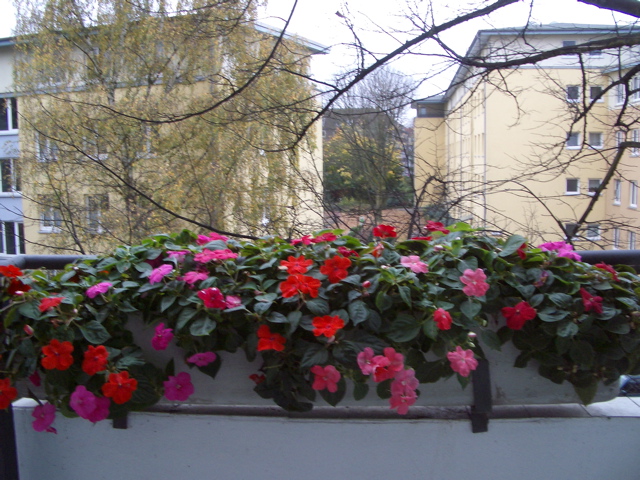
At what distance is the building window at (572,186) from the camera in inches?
209

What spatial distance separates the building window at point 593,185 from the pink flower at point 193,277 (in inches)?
165

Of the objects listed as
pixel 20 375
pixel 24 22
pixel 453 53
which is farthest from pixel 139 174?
pixel 20 375

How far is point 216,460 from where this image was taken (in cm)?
156

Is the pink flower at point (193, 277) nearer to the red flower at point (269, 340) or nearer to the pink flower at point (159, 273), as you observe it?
the pink flower at point (159, 273)

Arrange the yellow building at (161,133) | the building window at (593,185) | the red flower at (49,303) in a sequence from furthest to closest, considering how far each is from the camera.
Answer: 1. the yellow building at (161,133)
2. the building window at (593,185)
3. the red flower at (49,303)

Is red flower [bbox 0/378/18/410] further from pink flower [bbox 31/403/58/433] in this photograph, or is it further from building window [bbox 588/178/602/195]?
building window [bbox 588/178/602/195]

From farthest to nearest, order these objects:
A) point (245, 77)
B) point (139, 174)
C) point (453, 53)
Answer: point (139, 174) < point (245, 77) < point (453, 53)

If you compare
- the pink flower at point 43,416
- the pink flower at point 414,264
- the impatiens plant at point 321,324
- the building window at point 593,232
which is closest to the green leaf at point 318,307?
the impatiens plant at point 321,324

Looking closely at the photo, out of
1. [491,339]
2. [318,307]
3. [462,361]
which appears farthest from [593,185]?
[318,307]

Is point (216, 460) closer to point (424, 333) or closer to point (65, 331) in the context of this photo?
point (65, 331)

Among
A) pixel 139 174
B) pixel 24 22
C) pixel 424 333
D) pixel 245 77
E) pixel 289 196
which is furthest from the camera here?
pixel 24 22

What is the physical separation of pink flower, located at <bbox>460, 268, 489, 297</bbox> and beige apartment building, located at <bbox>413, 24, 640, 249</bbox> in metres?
3.22

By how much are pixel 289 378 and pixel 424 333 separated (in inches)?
14.0

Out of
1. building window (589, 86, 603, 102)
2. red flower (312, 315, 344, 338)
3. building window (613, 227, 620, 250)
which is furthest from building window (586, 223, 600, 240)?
red flower (312, 315, 344, 338)
